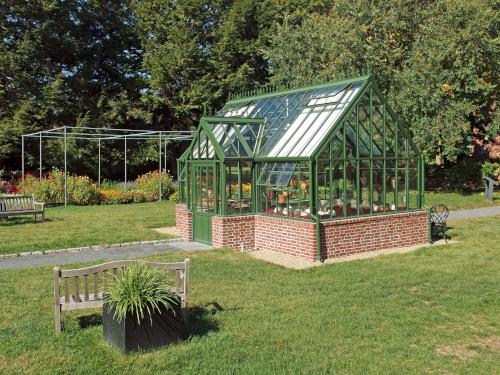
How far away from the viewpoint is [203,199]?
13.8 m

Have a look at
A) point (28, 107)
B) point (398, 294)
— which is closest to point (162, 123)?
point (28, 107)

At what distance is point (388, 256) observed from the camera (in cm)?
1189

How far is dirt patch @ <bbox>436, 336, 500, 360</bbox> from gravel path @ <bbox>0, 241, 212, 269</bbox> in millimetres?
7419

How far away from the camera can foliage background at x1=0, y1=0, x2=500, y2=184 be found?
24.4 m

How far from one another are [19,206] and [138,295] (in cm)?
1343

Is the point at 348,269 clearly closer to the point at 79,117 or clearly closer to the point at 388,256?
the point at 388,256

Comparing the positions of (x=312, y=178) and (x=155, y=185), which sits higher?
(x=312, y=178)

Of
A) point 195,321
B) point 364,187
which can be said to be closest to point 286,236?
point 364,187

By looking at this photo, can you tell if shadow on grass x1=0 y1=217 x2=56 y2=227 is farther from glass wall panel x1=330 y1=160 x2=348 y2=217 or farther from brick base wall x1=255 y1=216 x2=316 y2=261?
glass wall panel x1=330 y1=160 x2=348 y2=217

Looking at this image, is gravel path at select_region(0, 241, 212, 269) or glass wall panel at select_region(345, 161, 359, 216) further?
glass wall panel at select_region(345, 161, 359, 216)

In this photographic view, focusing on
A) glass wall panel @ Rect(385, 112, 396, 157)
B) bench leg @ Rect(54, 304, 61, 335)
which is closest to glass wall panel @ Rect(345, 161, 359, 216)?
glass wall panel @ Rect(385, 112, 396, 157)

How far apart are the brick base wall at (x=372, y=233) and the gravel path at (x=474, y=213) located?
5976 millimetres

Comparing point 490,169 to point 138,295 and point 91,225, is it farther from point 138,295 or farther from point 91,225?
point 138,295

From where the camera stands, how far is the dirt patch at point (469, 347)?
237 inches
